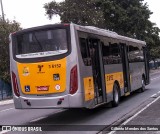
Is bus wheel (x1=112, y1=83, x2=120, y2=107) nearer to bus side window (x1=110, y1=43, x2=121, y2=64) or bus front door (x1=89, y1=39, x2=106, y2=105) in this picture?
bus side window (x1=110, y1=43, x2=121, y2=64)

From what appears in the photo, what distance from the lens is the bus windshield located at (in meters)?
12.4

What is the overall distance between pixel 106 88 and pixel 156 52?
4859 cm

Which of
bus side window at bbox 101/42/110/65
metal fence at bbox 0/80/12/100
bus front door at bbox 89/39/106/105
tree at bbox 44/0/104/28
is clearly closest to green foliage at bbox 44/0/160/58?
tree at bbox 44/0/104/28

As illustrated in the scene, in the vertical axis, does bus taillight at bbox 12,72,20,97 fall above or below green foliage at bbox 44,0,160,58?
below

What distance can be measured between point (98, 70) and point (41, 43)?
8.93 ft

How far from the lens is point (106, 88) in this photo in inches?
585

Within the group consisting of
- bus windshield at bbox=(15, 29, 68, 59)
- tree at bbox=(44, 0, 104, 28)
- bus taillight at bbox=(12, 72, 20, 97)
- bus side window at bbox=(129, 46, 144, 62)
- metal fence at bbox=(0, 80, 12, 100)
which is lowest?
metal fence at bbox=(0, 80, 12, 100)

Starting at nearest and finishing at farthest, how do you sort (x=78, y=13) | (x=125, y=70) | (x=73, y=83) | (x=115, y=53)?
1. (x=73, y=83)
2. (x=115, y=53)
3. (x=125, y=70)
4. (x=78, y=13)

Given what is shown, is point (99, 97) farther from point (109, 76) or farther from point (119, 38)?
point (119, 38)

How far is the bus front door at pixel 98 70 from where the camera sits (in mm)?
13842

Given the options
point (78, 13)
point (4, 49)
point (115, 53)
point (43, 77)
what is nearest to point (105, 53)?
point (115, 53)

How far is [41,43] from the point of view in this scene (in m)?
12.6

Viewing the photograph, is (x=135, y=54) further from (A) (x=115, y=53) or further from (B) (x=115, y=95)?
(B) (x=115, y=95)

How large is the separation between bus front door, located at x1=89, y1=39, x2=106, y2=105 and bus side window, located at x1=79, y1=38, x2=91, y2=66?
532 mm
